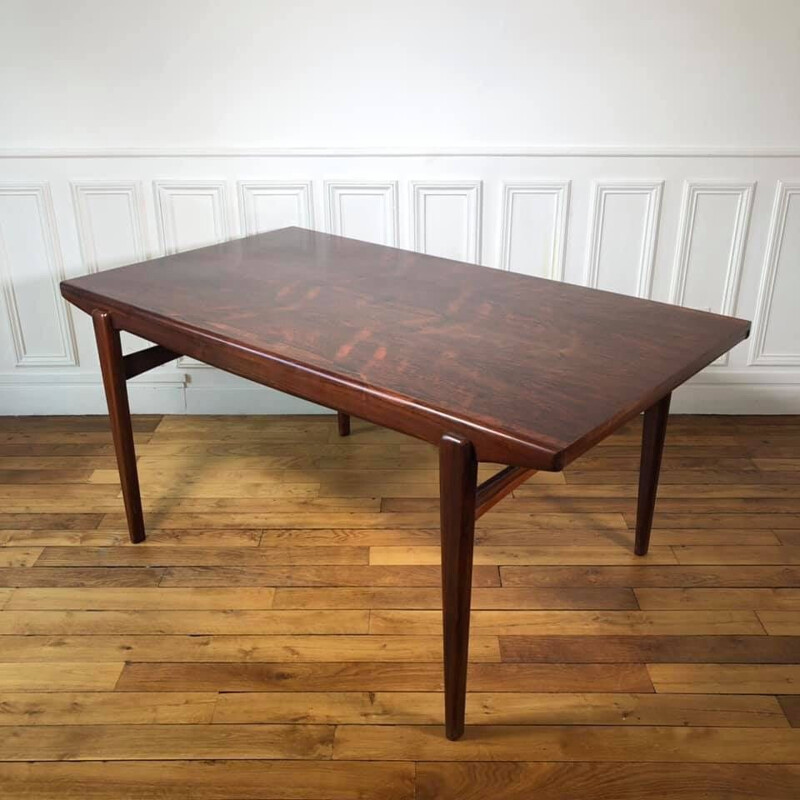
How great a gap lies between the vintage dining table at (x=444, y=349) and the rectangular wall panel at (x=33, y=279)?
0.84m

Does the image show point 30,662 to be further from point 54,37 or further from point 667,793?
point 54,37

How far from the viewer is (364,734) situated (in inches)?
69.1

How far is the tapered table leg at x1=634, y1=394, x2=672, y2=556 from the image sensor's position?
2.08 m

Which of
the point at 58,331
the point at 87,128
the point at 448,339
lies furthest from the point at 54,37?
the point at 448,339

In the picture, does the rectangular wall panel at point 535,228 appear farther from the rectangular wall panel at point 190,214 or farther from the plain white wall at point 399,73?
the rectangular wall panel at point 190,214

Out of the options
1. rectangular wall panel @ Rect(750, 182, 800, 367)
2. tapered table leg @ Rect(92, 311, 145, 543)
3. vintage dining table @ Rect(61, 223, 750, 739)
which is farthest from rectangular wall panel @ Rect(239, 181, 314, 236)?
rectangular wall panel @ Rect(750, 182, 800, 367)

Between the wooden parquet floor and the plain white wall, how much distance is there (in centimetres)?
107

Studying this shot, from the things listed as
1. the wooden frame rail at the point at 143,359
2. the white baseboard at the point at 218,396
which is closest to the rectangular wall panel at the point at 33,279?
the white baseboard at the point at 218,396

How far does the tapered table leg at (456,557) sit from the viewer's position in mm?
1455

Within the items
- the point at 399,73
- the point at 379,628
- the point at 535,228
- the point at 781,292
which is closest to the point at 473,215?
the point at 535,228

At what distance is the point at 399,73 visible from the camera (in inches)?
106

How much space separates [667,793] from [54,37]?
2714 millimetres

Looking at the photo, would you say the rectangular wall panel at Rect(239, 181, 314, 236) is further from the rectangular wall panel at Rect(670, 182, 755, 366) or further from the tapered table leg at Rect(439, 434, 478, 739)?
the tapered table leg at Rect(439, 434, 478, 739)

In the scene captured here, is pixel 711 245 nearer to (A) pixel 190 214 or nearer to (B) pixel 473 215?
(B) pixel 473 215
